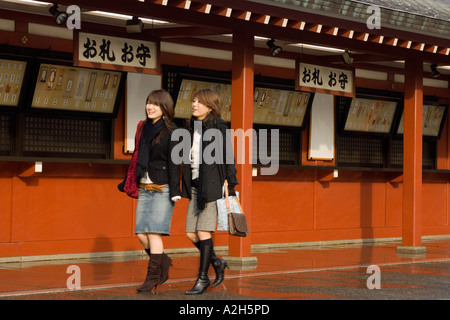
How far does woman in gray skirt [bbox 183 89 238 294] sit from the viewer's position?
32.3 ft

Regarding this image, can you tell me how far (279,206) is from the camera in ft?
55.7

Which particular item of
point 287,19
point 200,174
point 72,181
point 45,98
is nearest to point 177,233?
point 72,181

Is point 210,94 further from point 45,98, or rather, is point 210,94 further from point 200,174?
point 45,98

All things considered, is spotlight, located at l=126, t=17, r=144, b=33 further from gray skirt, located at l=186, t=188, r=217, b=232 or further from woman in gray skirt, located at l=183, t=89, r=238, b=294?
gray skirt, located at l=186, t=188, r=217, b=232

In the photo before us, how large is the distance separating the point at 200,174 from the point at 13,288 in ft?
8.01

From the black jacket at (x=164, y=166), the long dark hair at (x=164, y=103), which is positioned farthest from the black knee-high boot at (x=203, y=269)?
the long dark hair at (x=164, y=103)

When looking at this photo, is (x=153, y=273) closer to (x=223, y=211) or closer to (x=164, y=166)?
(x=223, y=211)

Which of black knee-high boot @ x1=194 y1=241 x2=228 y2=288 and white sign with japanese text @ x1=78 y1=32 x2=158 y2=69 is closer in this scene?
black knee-high boot @ x1=194 y1=241 x2=228 y2=288

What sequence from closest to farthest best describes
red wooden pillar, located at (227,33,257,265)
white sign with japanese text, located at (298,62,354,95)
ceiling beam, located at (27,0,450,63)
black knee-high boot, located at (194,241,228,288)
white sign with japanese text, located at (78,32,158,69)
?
black knee-high boot, located at (194,241,228,288) → ceiling beam, located at (27,0,450,63) → white sign with japanese text, located at (78,32,158,69) → red wooden pillar, located at (227,33,257,265) → white sign with japanese text, located at (298,62,354,95)

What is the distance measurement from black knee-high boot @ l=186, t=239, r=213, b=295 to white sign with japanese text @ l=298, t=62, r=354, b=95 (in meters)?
5.20

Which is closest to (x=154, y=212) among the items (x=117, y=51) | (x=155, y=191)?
(x=155, y=191)

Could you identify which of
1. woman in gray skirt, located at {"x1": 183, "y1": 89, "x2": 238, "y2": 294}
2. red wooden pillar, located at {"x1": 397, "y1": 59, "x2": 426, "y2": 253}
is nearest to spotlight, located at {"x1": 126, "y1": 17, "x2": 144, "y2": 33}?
woman in gray skirt, located at {"x1": 183, "y1": 89, "x2": 238, "y2": 294}

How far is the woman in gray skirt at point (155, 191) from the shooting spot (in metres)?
9.69
